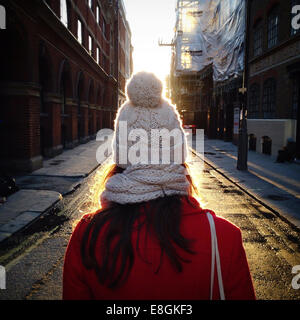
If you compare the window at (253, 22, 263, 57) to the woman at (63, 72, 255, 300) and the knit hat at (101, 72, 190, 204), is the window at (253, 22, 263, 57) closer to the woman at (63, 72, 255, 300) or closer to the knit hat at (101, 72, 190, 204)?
the knit hat at (101, 72, 190, 204)

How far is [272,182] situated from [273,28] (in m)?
11.9

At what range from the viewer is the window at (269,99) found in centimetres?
1753

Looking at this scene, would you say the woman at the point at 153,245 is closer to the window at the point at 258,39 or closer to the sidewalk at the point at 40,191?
the sidewalk at the point at 40,191

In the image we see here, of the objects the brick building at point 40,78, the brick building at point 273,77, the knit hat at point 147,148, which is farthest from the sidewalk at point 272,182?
the brick building at point 40,78

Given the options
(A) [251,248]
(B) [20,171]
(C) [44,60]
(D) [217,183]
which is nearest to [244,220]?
(A) [251,248]

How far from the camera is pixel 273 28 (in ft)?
58.0

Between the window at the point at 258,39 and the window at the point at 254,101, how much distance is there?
223cm

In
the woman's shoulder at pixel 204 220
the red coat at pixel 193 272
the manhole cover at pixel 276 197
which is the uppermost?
the woman's shoulder at pixel 204 220

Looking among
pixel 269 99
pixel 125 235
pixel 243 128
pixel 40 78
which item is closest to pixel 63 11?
pixel 40 78

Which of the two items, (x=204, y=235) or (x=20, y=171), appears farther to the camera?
(x=20, y=171)

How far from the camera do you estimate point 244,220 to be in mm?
6141

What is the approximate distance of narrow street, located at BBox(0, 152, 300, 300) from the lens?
3.55 meters
